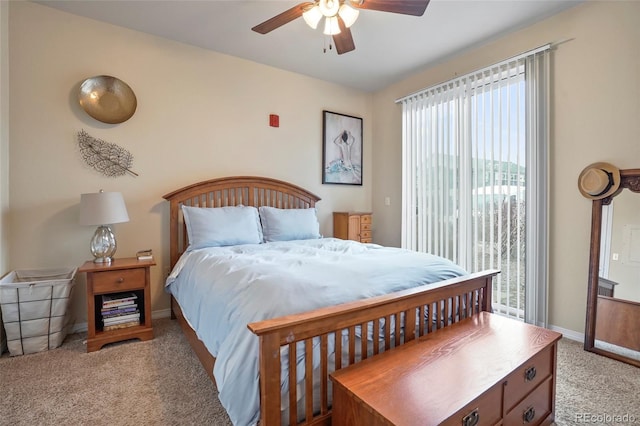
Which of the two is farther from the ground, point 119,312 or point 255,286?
point 255,286

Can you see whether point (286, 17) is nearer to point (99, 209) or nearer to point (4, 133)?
point (99, 209)

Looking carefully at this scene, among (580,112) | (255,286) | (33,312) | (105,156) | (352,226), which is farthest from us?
(352,226)

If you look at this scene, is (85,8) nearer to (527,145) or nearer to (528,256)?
(527,145)

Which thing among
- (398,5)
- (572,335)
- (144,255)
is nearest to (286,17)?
(398,5)

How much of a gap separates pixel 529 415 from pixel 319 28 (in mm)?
3118

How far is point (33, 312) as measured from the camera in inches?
86.9

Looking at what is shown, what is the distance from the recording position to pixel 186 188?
119 inches

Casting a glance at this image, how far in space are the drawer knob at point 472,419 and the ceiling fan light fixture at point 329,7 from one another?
2.26 m

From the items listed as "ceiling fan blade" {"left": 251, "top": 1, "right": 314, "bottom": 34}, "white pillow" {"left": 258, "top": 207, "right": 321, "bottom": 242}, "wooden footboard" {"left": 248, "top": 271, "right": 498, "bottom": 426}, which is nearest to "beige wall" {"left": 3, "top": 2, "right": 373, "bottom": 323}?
"white pillow" {"left": 258, "top": 207, "right": 321, "bottom": 242}

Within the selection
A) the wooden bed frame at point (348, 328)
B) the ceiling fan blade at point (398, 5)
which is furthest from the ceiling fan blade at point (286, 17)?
the wooden bed frame at point (348, 328)

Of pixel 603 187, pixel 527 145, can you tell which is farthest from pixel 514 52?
pixel 603 187

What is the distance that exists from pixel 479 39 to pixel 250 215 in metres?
2.84

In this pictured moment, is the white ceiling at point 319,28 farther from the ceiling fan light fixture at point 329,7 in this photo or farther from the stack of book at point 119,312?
the stack of book at point 119,312

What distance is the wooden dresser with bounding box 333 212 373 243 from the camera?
388cm
